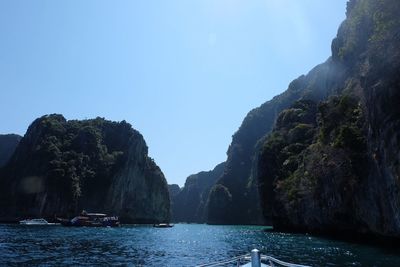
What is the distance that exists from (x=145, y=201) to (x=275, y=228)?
77.8 m

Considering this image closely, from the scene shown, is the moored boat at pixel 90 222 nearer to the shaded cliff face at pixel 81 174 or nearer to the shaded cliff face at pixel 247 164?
the shaded cliff face at pixel 81 174

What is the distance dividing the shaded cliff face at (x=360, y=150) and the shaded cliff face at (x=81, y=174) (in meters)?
75.7

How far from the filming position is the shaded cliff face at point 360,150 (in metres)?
33.8

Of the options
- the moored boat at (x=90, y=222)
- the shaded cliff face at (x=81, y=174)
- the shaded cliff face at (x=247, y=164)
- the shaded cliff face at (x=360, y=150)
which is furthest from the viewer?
the shaded cliff face at (x=247, y=164)

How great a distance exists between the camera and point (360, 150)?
4334 centimetres

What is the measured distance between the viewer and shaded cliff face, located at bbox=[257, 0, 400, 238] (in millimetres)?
33750

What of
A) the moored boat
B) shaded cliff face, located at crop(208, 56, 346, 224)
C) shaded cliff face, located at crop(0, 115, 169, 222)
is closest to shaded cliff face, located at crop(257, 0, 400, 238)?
the moored boat

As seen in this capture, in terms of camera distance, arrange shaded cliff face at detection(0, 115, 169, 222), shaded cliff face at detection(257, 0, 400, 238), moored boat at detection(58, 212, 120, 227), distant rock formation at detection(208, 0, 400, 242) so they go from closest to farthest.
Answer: shaded cliff face at detection(257, 0, 400, 238)
distant rock formation at detection(208, 0, 400, 242)
moored boat at detection(58, 212, 120, 227)
shaded cliff face at detection(0, 115, 169, 222)

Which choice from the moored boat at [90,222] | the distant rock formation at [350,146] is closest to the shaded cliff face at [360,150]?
the distant rock formation at [350,146]

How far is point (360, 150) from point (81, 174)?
111686 millimetres

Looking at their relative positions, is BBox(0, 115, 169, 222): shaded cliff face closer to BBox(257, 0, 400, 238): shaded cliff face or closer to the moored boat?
the moored boat

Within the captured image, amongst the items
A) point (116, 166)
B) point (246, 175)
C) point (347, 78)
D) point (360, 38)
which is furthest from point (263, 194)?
point (246, 175)

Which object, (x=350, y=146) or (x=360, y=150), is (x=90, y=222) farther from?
(x=360, y=150)

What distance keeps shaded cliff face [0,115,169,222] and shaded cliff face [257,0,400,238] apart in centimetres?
7574
